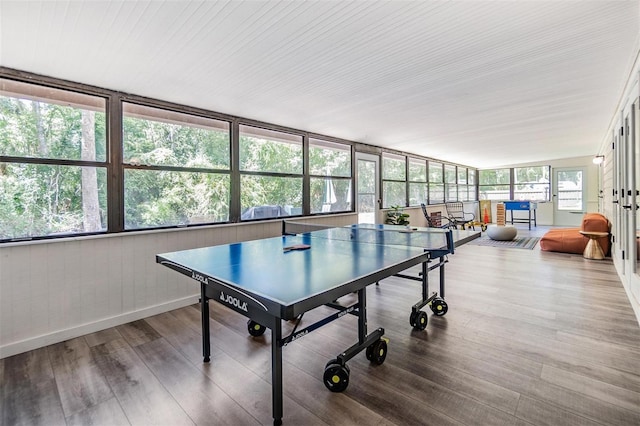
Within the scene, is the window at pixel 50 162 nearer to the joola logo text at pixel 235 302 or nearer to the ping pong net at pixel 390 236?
the ping pong net at pixel 390 236

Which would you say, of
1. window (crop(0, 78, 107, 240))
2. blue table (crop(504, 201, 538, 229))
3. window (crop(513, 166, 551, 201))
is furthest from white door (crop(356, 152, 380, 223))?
window (crop(513, 166, 551, 201))

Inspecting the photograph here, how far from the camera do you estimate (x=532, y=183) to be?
37.0 feet

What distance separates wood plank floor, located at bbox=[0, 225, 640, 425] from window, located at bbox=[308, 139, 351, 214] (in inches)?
102

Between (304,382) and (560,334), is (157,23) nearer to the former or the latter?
(304,382)

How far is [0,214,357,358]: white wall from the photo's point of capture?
2.51m

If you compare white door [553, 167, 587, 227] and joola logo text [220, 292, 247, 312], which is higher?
white door [553, 167, 587, 227]

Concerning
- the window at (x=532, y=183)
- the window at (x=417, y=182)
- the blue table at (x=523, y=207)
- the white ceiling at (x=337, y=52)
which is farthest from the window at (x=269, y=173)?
the window at (x=532, y=183)

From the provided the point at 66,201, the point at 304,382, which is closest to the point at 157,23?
the point at 66,201

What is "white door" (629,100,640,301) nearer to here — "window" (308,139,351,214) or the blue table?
"window" (308,139,351,214)

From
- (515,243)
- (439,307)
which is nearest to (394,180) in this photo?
(515,243)

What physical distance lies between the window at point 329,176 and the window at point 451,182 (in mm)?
5307

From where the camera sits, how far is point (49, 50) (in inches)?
87.2

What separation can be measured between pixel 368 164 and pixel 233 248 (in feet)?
15.0

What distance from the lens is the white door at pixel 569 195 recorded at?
10.2 m
